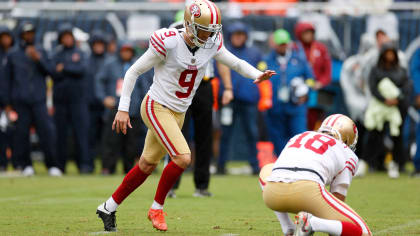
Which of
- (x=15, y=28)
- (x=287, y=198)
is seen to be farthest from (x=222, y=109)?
(x=287, y=198)

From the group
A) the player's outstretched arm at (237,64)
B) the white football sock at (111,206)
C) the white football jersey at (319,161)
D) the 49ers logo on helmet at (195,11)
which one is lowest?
the white football sock at (111,206)

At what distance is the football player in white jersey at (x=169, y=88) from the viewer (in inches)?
260

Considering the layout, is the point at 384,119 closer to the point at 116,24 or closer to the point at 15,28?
the point at 116,24

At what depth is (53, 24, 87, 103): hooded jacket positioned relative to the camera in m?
13.6

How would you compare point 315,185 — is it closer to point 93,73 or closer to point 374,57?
point 374,57

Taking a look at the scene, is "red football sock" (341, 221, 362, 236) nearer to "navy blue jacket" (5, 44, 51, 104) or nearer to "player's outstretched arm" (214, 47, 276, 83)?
"player's outstretched arm" (214, 47, 276, 83)

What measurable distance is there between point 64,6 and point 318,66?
5.28 metres

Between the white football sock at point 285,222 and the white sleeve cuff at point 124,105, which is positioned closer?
the white football sock at point 285,222

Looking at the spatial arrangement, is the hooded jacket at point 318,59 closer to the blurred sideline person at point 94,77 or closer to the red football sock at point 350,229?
the blurred sideline person at point 94,77

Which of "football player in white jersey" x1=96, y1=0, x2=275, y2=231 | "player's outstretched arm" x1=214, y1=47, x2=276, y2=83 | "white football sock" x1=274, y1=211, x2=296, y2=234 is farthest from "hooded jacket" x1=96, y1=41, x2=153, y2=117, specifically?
"white football sock" x1=274, y1=211, x2=296, y2=234

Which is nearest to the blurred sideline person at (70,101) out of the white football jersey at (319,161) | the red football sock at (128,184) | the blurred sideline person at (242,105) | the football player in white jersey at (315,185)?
the blurred sideline person at (242,105)

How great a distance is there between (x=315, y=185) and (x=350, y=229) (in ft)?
1.24

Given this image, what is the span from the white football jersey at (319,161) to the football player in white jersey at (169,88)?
3.29 ft

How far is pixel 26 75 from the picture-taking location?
13328 mm
